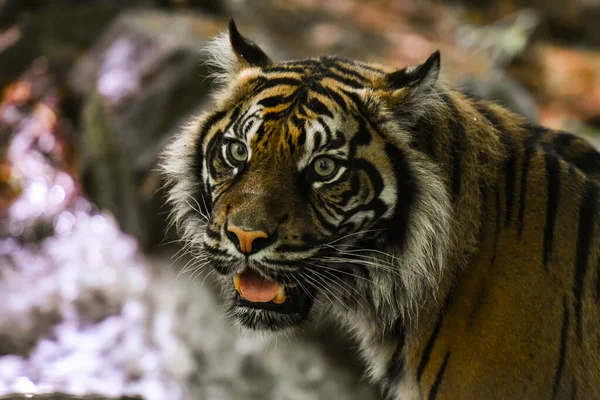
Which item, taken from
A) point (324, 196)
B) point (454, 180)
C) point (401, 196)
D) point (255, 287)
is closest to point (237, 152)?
point (324, 196)

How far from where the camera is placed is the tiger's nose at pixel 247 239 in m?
2.16

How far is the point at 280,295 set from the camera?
2393 millimetres

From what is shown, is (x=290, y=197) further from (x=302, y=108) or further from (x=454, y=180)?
(x=454, y=180)

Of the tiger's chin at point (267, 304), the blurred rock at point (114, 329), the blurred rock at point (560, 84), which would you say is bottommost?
the blurred rock at point (114, 329)

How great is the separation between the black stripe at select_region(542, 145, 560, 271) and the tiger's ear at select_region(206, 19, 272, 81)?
1.06 metres

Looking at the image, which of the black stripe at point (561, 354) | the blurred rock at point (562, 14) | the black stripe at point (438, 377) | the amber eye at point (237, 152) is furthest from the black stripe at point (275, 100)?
the blurred rock at point (562, 14)

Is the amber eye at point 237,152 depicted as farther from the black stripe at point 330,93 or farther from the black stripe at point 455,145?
the black stripe at point 455,145

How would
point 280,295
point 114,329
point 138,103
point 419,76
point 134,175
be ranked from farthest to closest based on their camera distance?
point 138,103 → point 134,175 → point 114,329 → point 280,295 → point 419,76

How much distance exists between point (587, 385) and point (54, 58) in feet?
21.9

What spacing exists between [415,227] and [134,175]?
11.7 feet

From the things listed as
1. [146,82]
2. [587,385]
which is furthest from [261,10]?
[587,385]

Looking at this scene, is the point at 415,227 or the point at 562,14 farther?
the point at 562,14

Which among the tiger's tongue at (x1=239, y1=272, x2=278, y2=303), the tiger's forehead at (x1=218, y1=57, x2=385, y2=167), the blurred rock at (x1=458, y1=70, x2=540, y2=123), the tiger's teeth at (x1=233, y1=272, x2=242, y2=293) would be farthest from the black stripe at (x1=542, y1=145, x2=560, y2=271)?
the blurred rock at (x1=458, y1=70, x2=540, y2=123)

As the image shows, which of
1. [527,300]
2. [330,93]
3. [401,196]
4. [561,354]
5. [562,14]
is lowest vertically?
[561,354]
